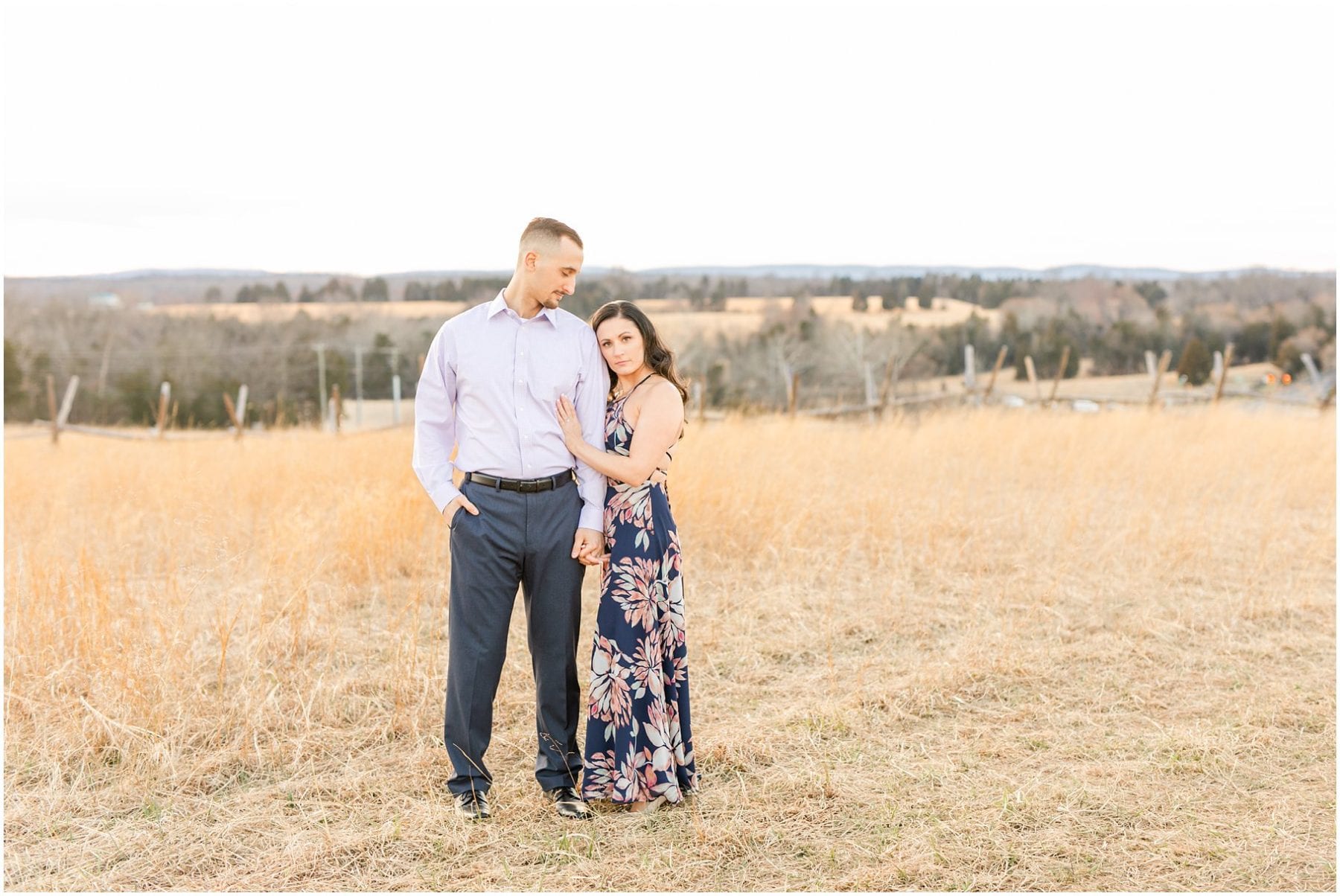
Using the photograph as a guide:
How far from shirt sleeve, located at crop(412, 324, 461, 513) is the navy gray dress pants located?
9 cm

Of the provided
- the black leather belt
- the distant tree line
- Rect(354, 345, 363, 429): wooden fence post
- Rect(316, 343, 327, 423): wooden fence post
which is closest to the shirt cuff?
the black leather belt

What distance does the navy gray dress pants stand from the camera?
342cm

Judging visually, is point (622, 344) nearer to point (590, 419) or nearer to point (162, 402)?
point (590, 419)

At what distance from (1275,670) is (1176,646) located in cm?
49

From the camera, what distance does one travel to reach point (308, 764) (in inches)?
161

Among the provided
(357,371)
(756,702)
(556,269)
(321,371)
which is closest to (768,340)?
(357,371)

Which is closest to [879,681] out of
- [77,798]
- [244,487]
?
[77,798]

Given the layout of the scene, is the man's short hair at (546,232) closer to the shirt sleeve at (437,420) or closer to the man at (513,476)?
the man at (513,476)

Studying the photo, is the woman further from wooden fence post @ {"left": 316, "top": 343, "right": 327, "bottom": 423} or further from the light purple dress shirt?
wooden fence post @ {"left": 316, "top": 343, "right": 327, "bottom": 423}

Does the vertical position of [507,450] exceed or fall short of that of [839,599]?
it exceeds it

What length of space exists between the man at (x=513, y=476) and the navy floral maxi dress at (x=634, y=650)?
0.25 feet

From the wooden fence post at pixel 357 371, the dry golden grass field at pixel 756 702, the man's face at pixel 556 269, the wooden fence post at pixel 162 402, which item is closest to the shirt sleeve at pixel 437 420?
the man's face at pixel 556 269

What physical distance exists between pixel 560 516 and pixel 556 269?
79cm

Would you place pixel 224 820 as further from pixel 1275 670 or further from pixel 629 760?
pixel 1275 670
